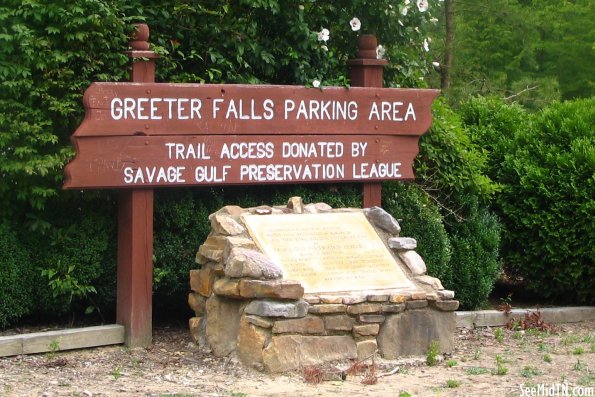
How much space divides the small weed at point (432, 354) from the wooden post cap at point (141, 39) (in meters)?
2.84

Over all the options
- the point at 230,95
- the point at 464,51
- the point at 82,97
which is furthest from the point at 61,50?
the point at 464,51

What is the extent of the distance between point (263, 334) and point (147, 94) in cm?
186

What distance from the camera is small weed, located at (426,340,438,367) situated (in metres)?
6.88

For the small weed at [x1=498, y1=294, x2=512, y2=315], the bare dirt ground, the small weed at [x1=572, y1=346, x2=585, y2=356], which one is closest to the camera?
the bare dirt ground

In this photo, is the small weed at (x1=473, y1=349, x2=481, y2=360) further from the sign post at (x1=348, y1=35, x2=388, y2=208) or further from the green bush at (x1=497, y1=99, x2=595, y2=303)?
the green bush at (x1=497, y1=99, x2=595, y2=303)

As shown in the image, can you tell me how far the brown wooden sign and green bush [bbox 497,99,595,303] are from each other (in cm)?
140

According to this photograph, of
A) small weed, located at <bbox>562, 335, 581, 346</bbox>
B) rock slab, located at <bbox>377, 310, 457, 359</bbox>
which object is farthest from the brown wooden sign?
small weed, located at <bbox>562, 335, 581, 346</bbox>

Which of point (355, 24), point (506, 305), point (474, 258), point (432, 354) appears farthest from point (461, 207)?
point (432, 354)

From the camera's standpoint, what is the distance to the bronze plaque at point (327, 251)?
6.84 m

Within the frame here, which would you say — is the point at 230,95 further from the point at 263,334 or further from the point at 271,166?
the point at 263,334

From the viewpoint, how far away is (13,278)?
277 inches

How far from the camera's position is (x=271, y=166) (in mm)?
7605

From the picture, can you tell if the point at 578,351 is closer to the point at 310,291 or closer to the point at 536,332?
the point at 536,332

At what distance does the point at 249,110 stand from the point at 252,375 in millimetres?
2031
